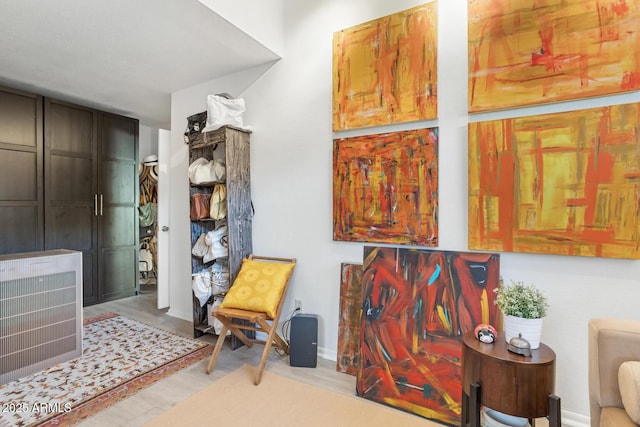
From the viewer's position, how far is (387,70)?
2.25m

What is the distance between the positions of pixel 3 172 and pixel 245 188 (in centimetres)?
273

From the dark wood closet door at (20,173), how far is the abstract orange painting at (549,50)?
14.9 ft

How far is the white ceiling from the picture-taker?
2.12 metres

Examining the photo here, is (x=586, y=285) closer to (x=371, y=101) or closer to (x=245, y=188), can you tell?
(x=371, y=101)

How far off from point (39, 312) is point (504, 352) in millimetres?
3188

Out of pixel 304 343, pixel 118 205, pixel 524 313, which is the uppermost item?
pixel 118 205


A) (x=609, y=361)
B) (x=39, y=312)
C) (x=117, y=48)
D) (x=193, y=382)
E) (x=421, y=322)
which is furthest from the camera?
(x=117, y=48)

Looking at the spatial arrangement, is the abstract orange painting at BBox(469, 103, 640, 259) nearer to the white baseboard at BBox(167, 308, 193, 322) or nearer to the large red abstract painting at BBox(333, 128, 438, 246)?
the large red abstract painting at BBox(333, 128, 438, 246)

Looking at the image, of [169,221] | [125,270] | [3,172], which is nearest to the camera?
[3,172]

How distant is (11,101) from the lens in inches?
131

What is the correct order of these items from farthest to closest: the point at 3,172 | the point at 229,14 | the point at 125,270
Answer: the point at 125,270 → the point at 3,172 → the point at 229,14

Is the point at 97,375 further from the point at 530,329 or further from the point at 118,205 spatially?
the point at 530,329

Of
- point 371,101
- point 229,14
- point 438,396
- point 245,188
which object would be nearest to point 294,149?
point 245,188

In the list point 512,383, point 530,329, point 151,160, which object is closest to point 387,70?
point 530,329
